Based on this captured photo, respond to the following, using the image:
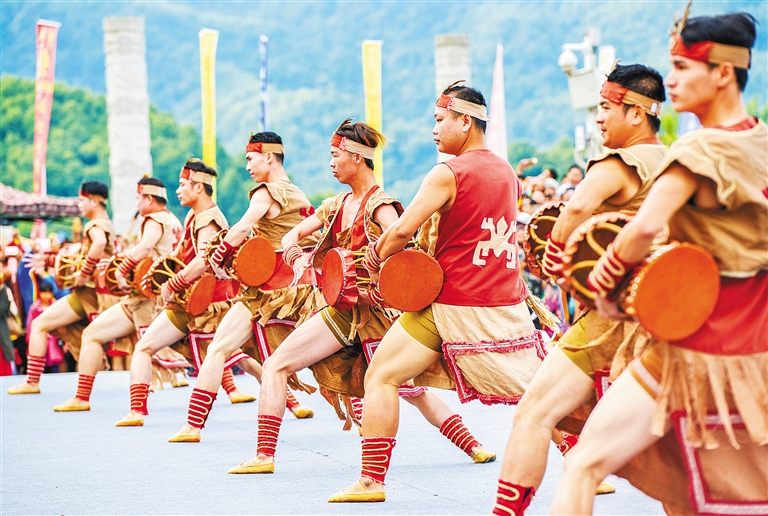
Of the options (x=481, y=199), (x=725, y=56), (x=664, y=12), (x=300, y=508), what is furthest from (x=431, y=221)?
(x=664, y=12)

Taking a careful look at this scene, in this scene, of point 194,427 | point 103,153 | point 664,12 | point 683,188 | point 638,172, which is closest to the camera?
point 683,188

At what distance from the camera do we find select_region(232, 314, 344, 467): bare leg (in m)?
6.10

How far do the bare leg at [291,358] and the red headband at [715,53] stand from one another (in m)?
3.16

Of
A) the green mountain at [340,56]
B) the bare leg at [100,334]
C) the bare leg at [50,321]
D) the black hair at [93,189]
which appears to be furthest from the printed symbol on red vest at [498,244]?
the green mountain at [340,56]

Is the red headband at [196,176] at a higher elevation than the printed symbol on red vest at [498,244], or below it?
higher

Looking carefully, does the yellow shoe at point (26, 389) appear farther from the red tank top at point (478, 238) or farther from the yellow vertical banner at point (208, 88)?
the yellow vertical banner at point (208, 88)

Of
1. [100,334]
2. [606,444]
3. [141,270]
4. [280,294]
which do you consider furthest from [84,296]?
[606,444]

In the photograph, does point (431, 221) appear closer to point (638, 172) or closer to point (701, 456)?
point (638, 172)

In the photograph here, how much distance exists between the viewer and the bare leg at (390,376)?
16.9 feet

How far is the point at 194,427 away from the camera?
7578 millimetres

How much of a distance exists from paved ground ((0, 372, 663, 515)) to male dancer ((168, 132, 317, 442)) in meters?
0.45

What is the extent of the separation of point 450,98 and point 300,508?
78.5 inches

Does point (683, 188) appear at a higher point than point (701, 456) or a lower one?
higher

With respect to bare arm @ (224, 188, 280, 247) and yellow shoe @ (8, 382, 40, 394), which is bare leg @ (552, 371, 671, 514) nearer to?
bare arm @ (224, 188, 280, 247)
